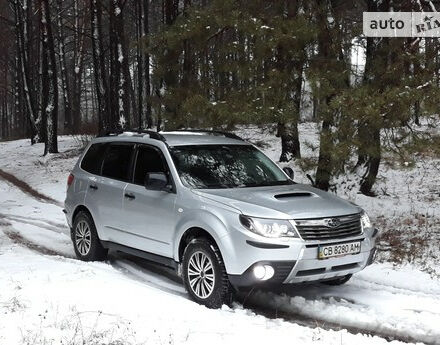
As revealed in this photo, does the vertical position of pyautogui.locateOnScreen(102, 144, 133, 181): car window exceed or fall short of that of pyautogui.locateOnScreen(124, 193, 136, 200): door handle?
it exceeds it

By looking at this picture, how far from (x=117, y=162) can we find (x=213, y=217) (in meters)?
2.49

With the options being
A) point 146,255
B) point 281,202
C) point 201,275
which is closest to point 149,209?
point 146,255

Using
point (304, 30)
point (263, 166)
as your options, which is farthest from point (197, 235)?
point (304, 30)

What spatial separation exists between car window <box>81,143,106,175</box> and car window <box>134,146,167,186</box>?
108 cm

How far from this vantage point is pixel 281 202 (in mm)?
6031

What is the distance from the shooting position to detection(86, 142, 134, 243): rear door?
761 centimetres

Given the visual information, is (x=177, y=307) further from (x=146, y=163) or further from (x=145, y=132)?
(x=145, y=132)

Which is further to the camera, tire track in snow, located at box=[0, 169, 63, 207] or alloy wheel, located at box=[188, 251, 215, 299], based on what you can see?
tire track in snow, located at box=[0, 169, 63, 207]

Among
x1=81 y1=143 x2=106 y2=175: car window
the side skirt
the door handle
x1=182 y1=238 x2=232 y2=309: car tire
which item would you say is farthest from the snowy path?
x1=81 y1=143 x2=106 y2=175: car window

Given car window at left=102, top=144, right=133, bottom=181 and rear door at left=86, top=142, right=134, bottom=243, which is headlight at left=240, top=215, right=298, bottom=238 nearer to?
rear door at left=86, top=142, right=134, bottom=243

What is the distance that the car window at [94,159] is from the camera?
843 centimetres

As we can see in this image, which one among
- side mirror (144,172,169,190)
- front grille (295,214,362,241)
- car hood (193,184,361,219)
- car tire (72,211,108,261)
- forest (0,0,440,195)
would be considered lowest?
car tire (72,211,108,261)

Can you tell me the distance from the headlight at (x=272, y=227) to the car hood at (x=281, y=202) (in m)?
0.05

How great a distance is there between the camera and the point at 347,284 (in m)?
7.12
